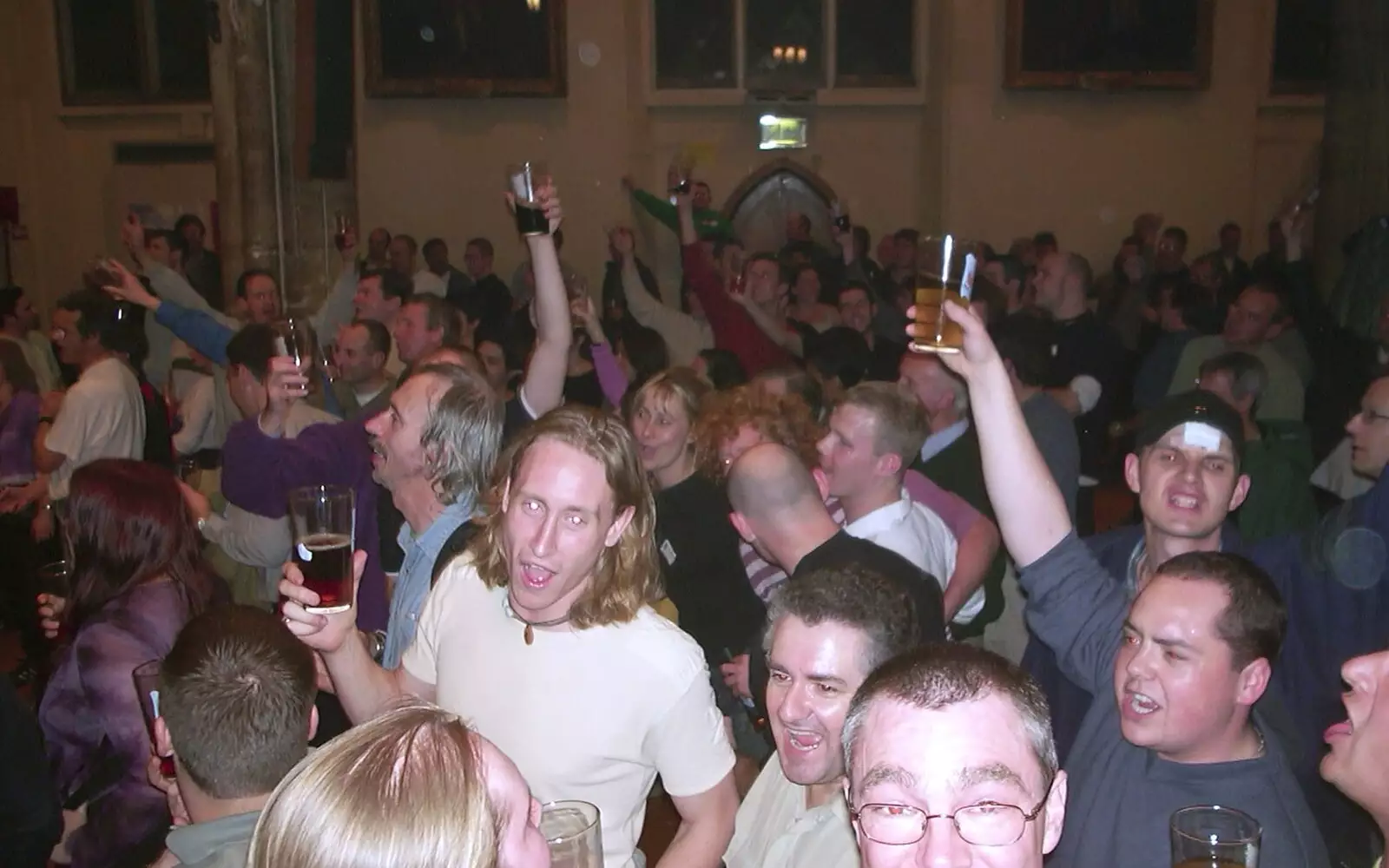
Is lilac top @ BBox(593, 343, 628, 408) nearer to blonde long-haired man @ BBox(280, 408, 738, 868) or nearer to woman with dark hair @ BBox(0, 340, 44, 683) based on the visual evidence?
woman with dark hair @ BBox(0, 340, 44, 683)

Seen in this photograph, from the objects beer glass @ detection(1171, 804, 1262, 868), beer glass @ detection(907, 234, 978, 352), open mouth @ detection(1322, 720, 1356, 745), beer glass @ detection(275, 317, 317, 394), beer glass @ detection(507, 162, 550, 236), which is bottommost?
beer glass @ detection(1171, 804, 1262, 868)

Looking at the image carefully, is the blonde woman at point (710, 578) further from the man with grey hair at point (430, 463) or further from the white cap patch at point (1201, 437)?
the white cap patch at point (1201, 437)

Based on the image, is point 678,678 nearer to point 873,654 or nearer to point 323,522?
point 873,654

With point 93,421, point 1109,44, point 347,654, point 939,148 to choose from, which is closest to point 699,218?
point 939,148

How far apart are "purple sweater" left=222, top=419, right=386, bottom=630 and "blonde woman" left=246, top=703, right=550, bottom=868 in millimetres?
1746

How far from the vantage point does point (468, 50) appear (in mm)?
11070

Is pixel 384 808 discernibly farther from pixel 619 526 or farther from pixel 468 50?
pixel 468 50

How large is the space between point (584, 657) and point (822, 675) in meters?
0.42

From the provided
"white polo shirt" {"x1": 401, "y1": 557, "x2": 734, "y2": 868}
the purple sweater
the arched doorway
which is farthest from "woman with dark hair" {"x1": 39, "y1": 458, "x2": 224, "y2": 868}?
the arched doorway

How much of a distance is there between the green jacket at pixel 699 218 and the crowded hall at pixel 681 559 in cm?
224

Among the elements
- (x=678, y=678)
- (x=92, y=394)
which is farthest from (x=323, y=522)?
(x=92, y=394)

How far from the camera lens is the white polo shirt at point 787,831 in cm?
171

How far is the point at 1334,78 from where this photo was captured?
7.69 metres

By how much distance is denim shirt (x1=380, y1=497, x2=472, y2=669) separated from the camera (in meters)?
2.64
